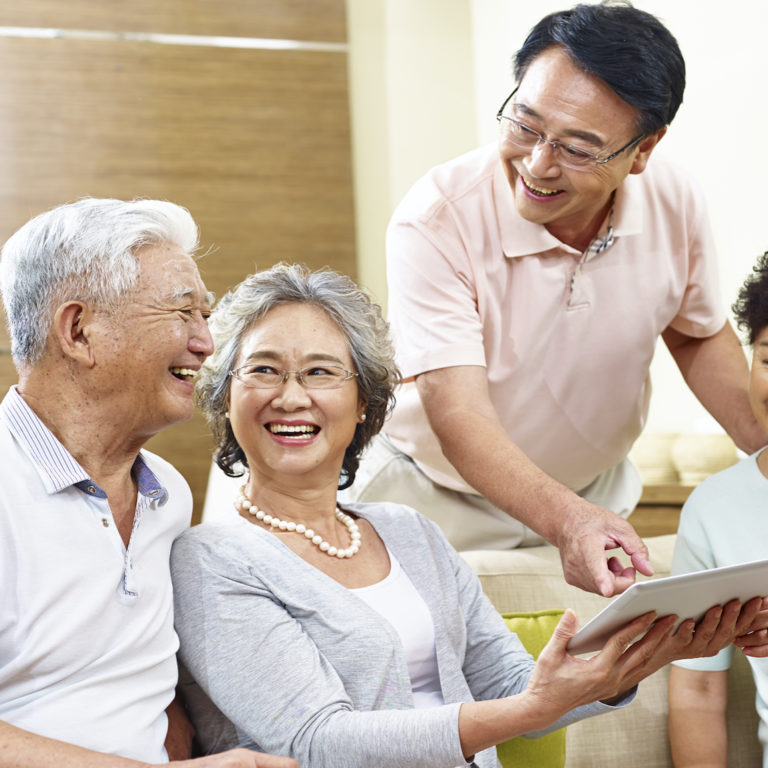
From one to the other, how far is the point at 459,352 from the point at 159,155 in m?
2.94

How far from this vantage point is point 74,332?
135 centimetres

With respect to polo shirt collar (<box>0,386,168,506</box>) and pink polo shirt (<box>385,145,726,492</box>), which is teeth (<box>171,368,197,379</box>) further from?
pink polo shirt (<box>385,145,726,492</box>)

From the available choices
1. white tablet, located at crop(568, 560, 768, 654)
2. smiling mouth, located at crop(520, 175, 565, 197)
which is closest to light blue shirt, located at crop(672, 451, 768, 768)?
white tablet, located at crop(568, 560, 768, 654)

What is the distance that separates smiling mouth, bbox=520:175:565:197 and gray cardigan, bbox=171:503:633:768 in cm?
66

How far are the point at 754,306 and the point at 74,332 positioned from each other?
1.21 meters

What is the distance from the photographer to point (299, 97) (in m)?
4.62

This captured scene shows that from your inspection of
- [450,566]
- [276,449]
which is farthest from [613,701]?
[276,449]

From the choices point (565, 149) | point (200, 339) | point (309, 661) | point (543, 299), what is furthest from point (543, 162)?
point (309, 661)

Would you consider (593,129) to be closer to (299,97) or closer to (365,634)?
(365,634)

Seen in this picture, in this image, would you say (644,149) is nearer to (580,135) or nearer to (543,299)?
(580,135)

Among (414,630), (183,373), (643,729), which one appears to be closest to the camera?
(183,373)

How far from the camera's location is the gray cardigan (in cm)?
137

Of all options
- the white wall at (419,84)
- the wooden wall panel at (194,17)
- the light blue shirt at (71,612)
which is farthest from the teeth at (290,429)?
the wooden wall panel at (194,17)

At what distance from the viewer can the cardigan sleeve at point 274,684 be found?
136 cm
